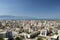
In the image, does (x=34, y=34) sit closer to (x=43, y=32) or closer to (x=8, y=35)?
(x=43, y=32)

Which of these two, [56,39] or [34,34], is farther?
[34,34]

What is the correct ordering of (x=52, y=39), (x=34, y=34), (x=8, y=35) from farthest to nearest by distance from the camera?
(x=34, y=34)
(x=8, y=35)
(x=52, y=39)

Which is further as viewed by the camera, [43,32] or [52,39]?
[43,32]

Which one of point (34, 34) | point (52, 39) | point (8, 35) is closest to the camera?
point (52, 39)

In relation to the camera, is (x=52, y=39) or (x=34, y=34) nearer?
(x=52, y=39)

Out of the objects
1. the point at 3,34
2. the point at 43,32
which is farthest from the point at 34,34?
the point at 3,34

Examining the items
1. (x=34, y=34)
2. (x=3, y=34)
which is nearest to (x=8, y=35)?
(x=3, y=34)

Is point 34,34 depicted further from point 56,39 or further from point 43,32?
point 56,39

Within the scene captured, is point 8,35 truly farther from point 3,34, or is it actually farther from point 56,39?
point 56,39
